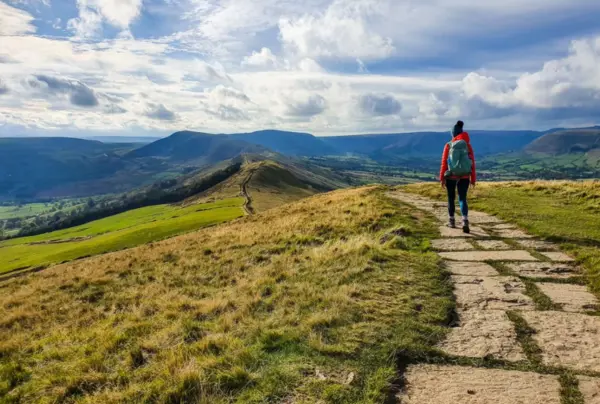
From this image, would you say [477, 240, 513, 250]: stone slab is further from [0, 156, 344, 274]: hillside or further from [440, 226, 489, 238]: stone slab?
[0, 156, 344, 274]: hillside

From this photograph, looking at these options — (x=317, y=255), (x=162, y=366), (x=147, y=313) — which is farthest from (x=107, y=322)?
(x=317, y=255)

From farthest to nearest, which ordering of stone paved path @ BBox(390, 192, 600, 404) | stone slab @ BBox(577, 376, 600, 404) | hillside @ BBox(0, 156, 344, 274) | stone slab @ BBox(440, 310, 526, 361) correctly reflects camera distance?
1. hillside @ BBox(0, 156, 344, 274)
2. stone slab @ BBox(440, 310, 526, 361)
3. stone paved path @ BBox(390, 192, 600, 404)
4. stone slab @ BBox(577, 376, 600, 404)

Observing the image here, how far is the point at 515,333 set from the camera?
620 centimetres

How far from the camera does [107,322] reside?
9320 millimetres

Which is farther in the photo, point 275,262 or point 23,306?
point 23,306

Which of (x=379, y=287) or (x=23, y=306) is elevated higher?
(x=379, y=287)

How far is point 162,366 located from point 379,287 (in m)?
4.70

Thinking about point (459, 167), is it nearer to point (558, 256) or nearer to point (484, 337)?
point (558, 256)

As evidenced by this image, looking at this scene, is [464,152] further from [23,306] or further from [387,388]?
[23,306]

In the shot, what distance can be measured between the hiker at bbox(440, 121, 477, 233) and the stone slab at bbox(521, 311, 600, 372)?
726 centimetres

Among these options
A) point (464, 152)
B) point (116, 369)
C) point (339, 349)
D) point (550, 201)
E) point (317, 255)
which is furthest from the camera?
point (550, 201)

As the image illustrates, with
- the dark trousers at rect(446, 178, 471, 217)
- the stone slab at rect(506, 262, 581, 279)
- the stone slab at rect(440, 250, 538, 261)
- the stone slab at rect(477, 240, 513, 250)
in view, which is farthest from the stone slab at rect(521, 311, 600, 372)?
the dark trousers at rect(446, 178, 471, 217)

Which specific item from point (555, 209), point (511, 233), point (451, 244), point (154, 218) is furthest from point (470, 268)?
point (154, 218)

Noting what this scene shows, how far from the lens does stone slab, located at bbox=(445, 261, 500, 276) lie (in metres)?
9.25
